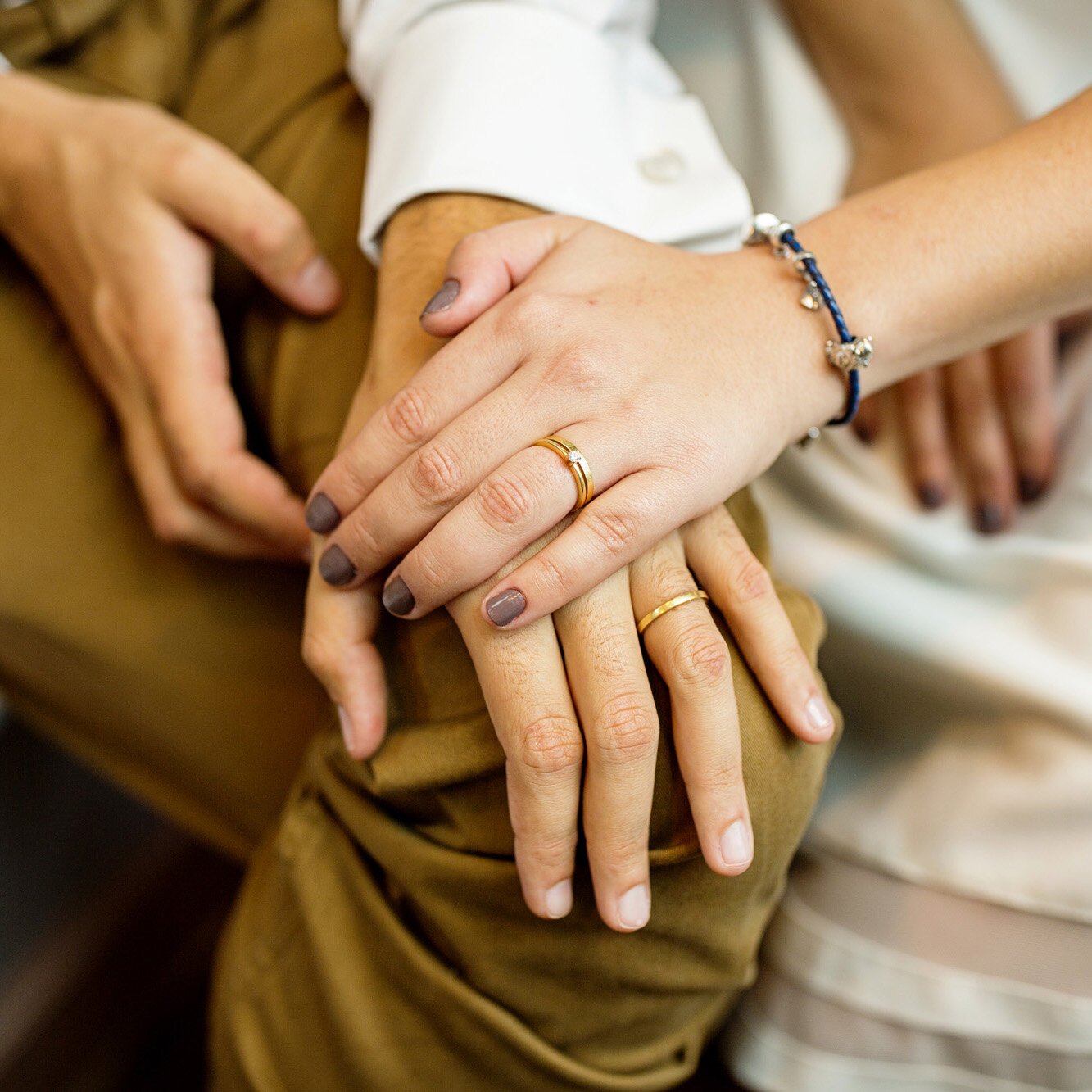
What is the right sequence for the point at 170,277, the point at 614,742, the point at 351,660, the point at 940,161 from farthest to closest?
the point at 940,161 → the point at 170,277 → the point at 351,660 → the point at 614,742

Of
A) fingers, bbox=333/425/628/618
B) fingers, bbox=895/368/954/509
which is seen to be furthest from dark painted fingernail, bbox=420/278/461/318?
fingers, bbox=895/368/954/509

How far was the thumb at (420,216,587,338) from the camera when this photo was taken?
1.92 ft

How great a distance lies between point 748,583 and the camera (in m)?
0.58

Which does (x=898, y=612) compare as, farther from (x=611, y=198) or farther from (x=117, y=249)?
(x=117, y=249)

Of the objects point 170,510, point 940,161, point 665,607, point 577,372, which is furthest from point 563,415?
point 940,161

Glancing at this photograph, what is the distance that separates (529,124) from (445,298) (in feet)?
0.63

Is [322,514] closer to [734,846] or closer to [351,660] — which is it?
[351,660]

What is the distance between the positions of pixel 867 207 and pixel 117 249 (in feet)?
1.90

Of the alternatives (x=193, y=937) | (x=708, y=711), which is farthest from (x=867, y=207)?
(x=193, y=937)

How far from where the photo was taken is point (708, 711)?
0.52 meters

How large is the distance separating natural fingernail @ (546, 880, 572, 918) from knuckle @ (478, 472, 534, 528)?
22cm

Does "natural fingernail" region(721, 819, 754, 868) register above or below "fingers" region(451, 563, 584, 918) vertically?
below

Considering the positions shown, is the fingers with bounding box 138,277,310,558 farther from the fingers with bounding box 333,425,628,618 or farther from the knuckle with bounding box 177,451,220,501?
the fingers with bounding box 333,425,628,618

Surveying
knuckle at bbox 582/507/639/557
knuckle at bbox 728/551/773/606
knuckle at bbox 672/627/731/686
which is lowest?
knuckle at bbox 728/551/773/606
